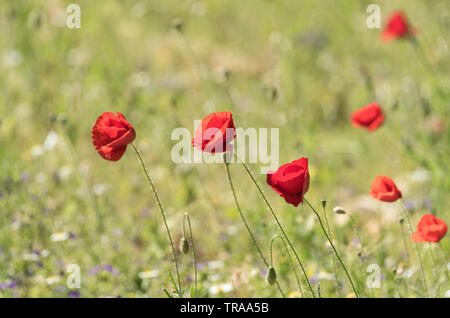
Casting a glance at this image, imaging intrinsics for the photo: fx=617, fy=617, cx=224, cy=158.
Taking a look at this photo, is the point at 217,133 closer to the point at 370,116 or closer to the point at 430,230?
the point at 430,230

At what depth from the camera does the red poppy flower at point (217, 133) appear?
4.58ft

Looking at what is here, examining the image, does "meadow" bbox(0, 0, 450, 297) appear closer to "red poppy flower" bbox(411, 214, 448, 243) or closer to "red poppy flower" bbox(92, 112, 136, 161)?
"red poppy flower" bbox(411, 214, 448, 243)

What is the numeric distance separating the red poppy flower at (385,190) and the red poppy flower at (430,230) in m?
0.10

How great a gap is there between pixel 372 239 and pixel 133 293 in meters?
0.99

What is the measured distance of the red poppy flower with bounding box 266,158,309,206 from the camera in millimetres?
1434

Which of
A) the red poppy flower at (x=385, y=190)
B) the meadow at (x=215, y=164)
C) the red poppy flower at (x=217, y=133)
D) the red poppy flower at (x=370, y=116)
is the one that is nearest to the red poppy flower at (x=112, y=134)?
the red poppy flower at (x=217, y=133)

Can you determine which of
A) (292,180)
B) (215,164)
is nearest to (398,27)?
(215,164)

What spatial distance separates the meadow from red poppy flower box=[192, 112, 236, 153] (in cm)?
31

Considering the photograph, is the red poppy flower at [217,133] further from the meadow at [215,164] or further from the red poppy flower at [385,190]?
the red poppy flower at [385,190]

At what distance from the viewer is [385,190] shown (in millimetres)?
1719

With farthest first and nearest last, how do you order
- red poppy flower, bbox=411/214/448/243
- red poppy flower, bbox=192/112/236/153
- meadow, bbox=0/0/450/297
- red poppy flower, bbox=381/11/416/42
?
red poppy flower, bbox=381/11/416/42, meadow, bbox=0/0/450/297, red poppy flower, bbox=411/214/448/243, red poppy flower, bbox=192/112/236/153

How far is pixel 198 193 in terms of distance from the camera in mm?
3076

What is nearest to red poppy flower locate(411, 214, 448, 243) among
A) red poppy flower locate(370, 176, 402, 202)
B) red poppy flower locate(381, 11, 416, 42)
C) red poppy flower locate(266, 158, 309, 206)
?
red poppy flower locate(370, 176, 402, 202)
